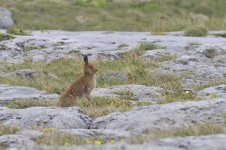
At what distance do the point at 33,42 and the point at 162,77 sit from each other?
38.1 feet

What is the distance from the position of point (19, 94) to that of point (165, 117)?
675 centimetres

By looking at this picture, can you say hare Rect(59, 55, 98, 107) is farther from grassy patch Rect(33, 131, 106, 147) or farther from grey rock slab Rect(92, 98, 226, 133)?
grassy patch Rect(33, 131, 106, 147)

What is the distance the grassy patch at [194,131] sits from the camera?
29.7 ft

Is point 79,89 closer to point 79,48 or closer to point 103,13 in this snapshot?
point 79,48

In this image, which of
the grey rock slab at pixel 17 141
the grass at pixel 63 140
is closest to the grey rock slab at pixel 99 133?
the grass at pixel 63 140

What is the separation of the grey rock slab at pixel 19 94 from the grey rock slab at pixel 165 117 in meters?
4.12

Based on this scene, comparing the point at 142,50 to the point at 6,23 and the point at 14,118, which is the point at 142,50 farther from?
the point at 6,23

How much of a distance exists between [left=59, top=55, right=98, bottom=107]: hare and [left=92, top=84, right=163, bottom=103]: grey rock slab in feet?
3.87

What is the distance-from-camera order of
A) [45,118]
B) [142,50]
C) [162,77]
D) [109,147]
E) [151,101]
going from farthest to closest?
1. [142,50]
2. [162,77]
3. [151,101]
4. [45,118]
5. [109,147]

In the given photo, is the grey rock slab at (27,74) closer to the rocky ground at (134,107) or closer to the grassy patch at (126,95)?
the rocky ground at (134,107)

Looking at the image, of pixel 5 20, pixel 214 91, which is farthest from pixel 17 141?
pixel 5 20

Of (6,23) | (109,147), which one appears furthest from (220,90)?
(6,23)

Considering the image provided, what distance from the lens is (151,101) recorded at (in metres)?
14.9

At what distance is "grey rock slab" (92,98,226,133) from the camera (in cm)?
1066
